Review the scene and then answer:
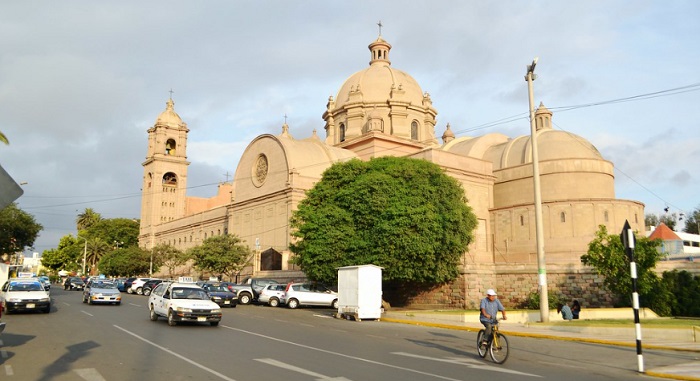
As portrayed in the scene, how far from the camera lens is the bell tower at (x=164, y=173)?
8625cm

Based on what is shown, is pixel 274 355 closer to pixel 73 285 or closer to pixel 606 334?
pixel 606 334

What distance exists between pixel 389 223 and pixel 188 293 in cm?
1410

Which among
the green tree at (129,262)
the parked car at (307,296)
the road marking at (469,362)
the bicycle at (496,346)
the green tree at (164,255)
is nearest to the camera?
the road marking at (469,362)

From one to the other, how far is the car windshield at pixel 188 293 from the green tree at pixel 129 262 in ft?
187

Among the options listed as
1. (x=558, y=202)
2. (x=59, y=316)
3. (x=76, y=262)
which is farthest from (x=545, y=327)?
(x=76, y=262)

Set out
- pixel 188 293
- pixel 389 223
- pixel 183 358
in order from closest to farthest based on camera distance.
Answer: pixel 183 358 < pixel 188 293 < pixel 389 223

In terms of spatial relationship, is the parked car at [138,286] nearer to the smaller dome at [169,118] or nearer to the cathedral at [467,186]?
the cathedral at [467,186]

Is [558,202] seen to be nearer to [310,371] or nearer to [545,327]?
[545,327]

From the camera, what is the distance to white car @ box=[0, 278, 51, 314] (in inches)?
874

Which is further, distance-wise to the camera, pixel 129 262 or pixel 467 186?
pixel 129 262

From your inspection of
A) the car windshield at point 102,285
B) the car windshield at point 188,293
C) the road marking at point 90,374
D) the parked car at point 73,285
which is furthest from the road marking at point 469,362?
the parked car at point 73,285

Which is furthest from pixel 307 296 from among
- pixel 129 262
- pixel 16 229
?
pixel 129 262

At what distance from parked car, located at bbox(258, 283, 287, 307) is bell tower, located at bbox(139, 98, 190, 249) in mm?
57477

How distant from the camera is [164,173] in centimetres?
8669
